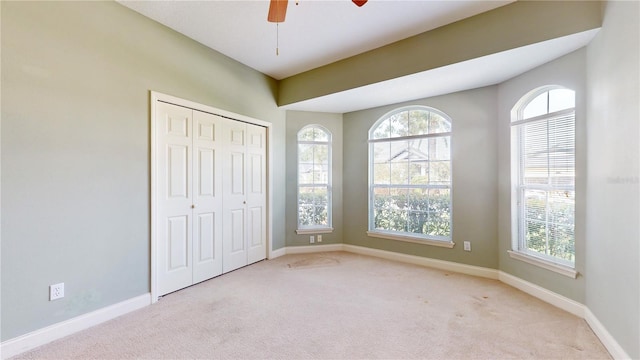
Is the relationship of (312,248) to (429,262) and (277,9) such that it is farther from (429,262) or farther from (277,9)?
(277,9)

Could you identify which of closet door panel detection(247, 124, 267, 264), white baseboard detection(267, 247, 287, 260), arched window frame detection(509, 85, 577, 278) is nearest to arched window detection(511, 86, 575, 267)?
arched window frame detection(509, 85, 577, 278)

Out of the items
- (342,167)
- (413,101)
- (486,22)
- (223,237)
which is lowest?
(223,237)

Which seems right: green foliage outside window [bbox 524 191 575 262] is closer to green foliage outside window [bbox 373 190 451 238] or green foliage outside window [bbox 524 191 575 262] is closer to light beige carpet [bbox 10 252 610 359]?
light beige carpet [bbox 10 252 610 359]

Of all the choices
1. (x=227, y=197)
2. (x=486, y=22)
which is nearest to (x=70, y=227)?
(x=227, y=197)

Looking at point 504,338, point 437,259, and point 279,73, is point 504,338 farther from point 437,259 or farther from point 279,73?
point 279,73

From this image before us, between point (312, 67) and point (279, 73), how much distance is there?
564 millimetres

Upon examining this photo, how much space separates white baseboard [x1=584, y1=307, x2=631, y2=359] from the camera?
178 centimetres

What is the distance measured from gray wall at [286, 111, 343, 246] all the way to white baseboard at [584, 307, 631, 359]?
314cm

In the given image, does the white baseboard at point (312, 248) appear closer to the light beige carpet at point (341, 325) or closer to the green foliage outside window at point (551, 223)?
the light beige carpet at point (341, 325)

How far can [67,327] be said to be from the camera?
2.10 m

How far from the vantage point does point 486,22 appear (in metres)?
2.53

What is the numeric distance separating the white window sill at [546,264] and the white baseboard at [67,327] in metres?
4.05

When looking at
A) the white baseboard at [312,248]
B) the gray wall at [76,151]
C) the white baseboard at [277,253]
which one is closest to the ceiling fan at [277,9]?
the gray wall at [76,151]

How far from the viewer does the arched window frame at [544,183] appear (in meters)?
2.60
